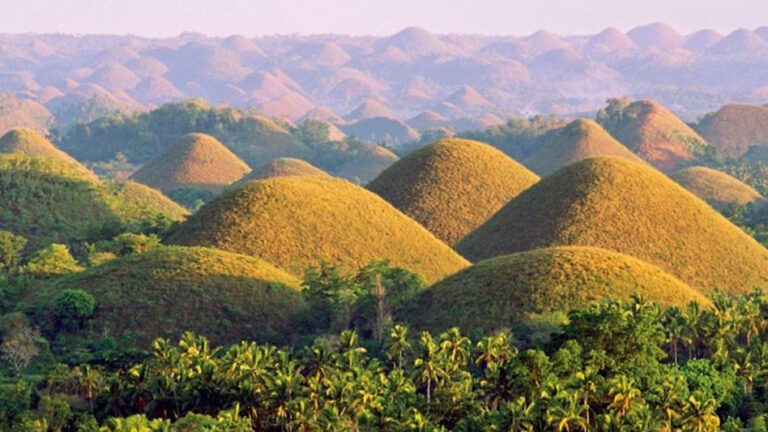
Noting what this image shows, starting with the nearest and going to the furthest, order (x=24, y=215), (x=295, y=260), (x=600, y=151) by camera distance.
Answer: (x=295, y=260), (x=24, y=215), (x=600, y=151)

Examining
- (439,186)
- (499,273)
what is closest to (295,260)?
(499,273)

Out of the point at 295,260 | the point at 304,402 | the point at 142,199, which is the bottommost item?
the point at 142,199

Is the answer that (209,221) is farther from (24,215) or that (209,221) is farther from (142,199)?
(142,199)

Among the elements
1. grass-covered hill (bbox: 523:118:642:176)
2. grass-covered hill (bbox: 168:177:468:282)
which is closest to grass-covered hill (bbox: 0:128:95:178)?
grass-covered hill (bbox: 168:177:468:282)

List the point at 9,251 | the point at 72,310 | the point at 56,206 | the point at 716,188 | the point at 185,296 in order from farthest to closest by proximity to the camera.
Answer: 1. the point at 716,188
2. the point at 56,206
3. the point at 9,251
4. the point at 185,296
5. the point at 72,310

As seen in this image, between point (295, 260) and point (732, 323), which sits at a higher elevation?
point (732, 323)

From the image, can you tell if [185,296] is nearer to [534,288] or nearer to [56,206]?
[534,288]

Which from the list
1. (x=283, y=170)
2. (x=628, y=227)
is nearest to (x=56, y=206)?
(x=283, y=170)
